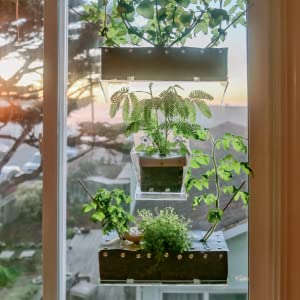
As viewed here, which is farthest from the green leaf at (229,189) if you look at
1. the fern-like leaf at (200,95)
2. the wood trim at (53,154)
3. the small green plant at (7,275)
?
the small green plant at (7,275)

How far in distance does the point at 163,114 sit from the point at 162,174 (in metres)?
0.17

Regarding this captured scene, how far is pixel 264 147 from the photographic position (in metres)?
1.20

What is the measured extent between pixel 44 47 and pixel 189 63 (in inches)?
17.6

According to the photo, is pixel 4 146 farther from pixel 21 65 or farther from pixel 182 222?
pixel 182 222

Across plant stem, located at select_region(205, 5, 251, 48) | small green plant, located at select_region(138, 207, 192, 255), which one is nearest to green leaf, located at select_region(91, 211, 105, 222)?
small green plant, located at select_region(138, 207, 192, 255)

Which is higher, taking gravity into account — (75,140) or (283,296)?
(75,140)

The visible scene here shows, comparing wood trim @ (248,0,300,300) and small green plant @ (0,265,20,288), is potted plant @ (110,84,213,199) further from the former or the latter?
small green plant @ (0,265,20,288)

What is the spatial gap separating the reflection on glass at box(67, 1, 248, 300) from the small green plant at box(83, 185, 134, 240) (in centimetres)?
7

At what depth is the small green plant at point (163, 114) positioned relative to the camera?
1.16 metres

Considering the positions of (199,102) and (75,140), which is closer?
(199,102)

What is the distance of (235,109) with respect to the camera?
1.27m

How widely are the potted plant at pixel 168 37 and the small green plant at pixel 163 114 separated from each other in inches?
2.2

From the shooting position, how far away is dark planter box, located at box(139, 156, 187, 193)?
1172mm

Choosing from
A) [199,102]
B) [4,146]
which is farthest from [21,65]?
[199,102]
